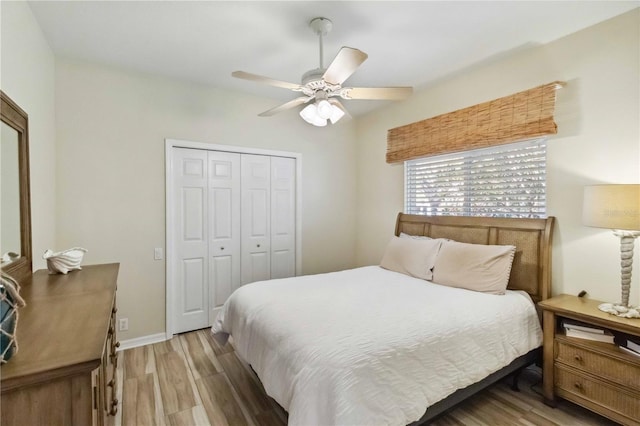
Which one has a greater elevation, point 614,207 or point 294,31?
point 294,31

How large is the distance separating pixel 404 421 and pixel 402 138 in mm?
2904

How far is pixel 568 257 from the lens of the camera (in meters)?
2.36

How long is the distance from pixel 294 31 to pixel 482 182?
7.14 ft

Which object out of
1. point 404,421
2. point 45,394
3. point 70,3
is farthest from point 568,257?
point 70,3

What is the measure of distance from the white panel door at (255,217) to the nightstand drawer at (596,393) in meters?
2.89

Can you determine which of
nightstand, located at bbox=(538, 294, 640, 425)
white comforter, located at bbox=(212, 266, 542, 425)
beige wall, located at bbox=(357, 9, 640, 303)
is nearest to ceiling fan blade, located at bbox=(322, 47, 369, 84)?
white comforter, located at bbox=(212, 266, 542, 425)

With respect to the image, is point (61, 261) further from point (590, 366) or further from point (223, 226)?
point (590, 366)

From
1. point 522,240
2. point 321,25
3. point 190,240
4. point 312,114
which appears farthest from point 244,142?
point 522,240

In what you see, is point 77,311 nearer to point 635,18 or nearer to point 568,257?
point 568,257

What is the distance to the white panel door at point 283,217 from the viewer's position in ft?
12.5

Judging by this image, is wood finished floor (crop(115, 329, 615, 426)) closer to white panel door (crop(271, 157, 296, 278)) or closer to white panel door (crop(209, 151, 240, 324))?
white panel door (crop(209, 151, 240, 324))

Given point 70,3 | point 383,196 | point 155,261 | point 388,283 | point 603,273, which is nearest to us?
point 70,3

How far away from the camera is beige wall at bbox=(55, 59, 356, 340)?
2721 mm

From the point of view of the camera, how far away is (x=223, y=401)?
2.13 m
